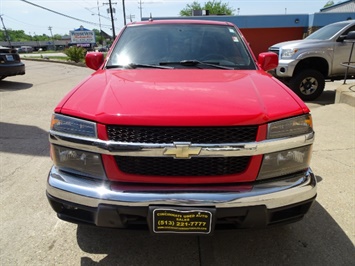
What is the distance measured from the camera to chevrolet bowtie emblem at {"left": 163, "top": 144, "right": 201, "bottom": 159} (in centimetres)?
170

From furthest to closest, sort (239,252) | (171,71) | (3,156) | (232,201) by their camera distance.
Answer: (3,156) → (171,71) → (239,252) → (232,201)

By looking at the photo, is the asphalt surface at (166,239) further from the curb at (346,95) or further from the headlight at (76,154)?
the curb at (346,95)

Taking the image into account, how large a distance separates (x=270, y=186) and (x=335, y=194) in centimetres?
164

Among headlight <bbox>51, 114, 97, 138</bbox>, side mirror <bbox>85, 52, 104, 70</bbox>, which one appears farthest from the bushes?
headlight <bbox>51, 114, 97, 138</bbox>

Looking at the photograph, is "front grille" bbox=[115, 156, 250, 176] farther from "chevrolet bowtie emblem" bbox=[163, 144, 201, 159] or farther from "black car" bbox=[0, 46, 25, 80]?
"black car" bbox=[0, 46, 25, 80]

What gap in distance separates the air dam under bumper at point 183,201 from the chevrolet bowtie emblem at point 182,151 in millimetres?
212

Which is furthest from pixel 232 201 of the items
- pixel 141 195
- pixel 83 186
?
pixel 83 186

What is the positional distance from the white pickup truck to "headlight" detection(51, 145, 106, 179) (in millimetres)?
6529

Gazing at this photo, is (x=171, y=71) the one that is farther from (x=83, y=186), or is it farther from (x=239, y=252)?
(x=239, y=252)

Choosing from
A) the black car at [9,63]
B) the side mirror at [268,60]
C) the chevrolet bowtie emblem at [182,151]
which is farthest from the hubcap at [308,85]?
the black car at [9,63]

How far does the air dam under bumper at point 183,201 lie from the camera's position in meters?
1.71

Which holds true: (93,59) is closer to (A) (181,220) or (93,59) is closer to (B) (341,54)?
(A) (181,220)

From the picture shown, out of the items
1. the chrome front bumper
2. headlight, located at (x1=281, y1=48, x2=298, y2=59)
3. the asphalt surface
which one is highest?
headlight, located at (x1=281, y1=48, x2=298, y2=59)

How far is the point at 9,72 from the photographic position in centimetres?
895
